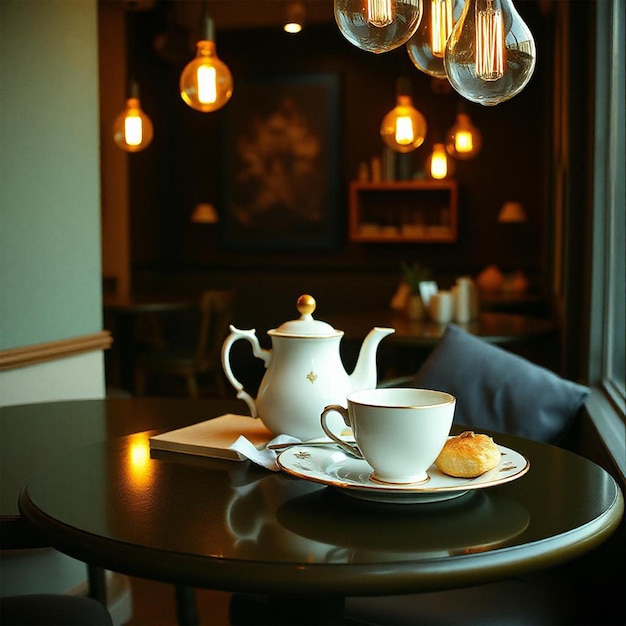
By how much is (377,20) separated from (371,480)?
0.64m

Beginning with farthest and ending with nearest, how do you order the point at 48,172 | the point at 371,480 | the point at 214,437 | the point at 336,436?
the point at 48,172
the point at 214,437
the point at 336,436
the point at 371,480

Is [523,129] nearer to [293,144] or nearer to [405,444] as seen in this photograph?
[293,144]

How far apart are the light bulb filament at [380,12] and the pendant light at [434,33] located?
35cm

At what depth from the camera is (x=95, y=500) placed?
1.18m

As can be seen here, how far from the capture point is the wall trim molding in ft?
8.37

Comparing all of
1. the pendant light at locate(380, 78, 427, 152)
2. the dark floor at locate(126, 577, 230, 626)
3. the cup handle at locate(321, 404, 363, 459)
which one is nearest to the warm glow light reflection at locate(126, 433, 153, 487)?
the cup handle at locate(321, 404, 363, 459)

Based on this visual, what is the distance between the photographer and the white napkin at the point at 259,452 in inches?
51.8

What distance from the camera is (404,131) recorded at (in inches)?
145

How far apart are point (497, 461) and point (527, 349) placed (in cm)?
488

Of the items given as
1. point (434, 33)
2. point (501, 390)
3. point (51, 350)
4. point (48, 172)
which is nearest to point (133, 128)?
point (48, 172)

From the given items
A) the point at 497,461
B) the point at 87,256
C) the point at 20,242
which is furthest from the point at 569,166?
the point at 497,461

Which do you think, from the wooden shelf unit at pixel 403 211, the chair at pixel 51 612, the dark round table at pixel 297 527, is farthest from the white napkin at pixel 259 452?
the wooden shelf unit at pixel 403 211

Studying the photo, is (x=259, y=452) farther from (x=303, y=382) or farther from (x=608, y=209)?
(x=608, y=209)

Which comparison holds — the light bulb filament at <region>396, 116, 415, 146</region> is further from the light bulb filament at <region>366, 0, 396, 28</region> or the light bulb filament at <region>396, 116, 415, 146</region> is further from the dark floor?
the light bulb filament at <region>366, 0, 396, 28</region>
